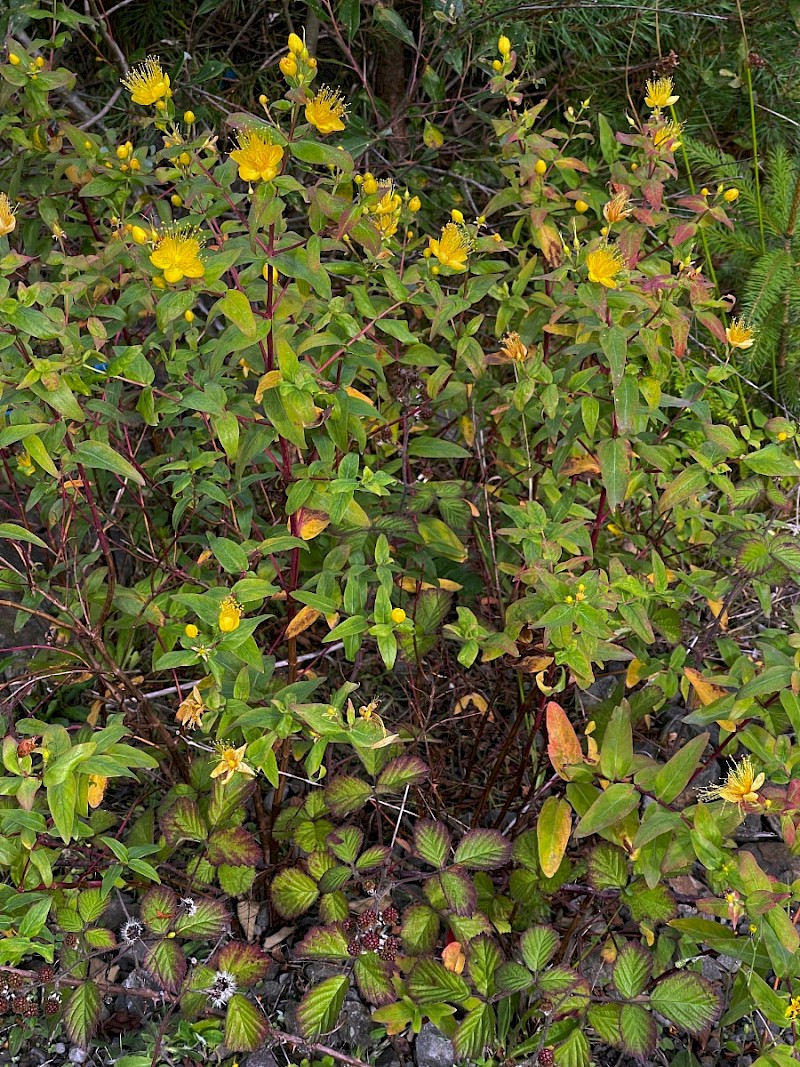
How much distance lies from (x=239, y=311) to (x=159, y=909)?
85 centimetres

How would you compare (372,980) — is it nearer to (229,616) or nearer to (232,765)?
(232,765)

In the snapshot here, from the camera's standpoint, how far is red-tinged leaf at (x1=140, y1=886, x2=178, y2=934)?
1.36 metres

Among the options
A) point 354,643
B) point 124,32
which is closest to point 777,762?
point 354,643

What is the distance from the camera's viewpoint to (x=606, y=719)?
5.51 feet

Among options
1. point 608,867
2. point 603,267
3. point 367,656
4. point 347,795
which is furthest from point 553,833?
point 603,267

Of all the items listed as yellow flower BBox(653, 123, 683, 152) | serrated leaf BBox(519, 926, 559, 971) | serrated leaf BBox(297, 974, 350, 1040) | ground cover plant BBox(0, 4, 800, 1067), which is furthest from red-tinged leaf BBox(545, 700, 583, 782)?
yellow flower BBox(653, 123, 683, 152)

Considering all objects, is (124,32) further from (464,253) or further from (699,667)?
(699,667)

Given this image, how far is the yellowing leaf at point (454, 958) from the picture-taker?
4.51 feet

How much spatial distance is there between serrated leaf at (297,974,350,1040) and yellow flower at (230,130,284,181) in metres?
1.09

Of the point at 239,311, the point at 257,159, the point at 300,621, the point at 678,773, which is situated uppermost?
the point at 257,159

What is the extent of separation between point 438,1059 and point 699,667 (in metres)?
0.79

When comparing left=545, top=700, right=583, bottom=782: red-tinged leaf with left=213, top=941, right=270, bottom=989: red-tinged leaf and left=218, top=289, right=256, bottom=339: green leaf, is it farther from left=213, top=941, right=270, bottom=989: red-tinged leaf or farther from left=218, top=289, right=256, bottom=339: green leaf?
left=218, top=289, right=256, bottom=339: green leaf

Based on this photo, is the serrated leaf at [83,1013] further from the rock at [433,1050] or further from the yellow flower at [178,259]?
the yellow flower at [178,259]

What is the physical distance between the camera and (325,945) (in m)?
1.35
